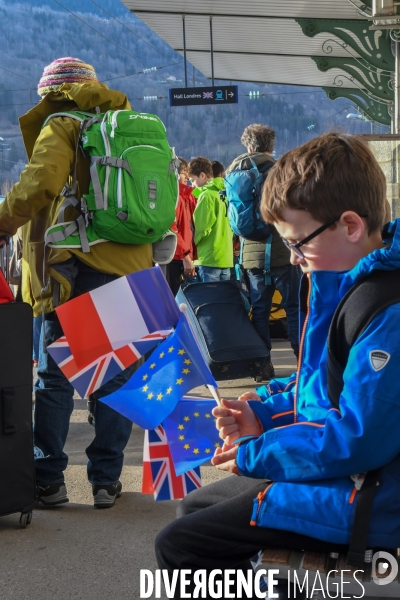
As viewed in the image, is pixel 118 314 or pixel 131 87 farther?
pixel 131 87

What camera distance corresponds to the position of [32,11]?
87062mm

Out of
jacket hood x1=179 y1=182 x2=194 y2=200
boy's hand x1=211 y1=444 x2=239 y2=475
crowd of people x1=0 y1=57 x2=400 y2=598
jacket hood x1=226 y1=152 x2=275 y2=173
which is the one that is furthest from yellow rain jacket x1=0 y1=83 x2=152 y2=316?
jacket hood x1=179 y1=182 x2=194 y2=200

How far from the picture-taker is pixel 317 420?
1.96 m

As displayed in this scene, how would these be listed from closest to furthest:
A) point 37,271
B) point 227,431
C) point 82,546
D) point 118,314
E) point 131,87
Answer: point 227,431, point 118,314, point 82,546, point 37,271, point 131,87

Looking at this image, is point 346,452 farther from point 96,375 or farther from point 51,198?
point 51,198

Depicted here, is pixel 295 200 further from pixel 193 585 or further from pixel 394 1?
pixel 394 1

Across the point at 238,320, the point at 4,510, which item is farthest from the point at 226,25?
the point at 4,510

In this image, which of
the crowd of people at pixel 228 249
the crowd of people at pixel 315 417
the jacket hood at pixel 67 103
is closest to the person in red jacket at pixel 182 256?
the crowd of people at pixel 228 249

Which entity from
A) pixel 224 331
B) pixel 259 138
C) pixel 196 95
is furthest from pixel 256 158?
pixel 196 95

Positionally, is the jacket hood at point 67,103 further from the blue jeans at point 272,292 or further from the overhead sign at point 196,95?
the overhead sign at point 196,95

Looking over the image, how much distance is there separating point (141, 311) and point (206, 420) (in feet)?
1.27

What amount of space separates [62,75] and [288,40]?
9.17 m

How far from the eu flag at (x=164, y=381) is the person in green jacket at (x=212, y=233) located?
226 inches

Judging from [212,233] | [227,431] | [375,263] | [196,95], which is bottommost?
[227,431]
